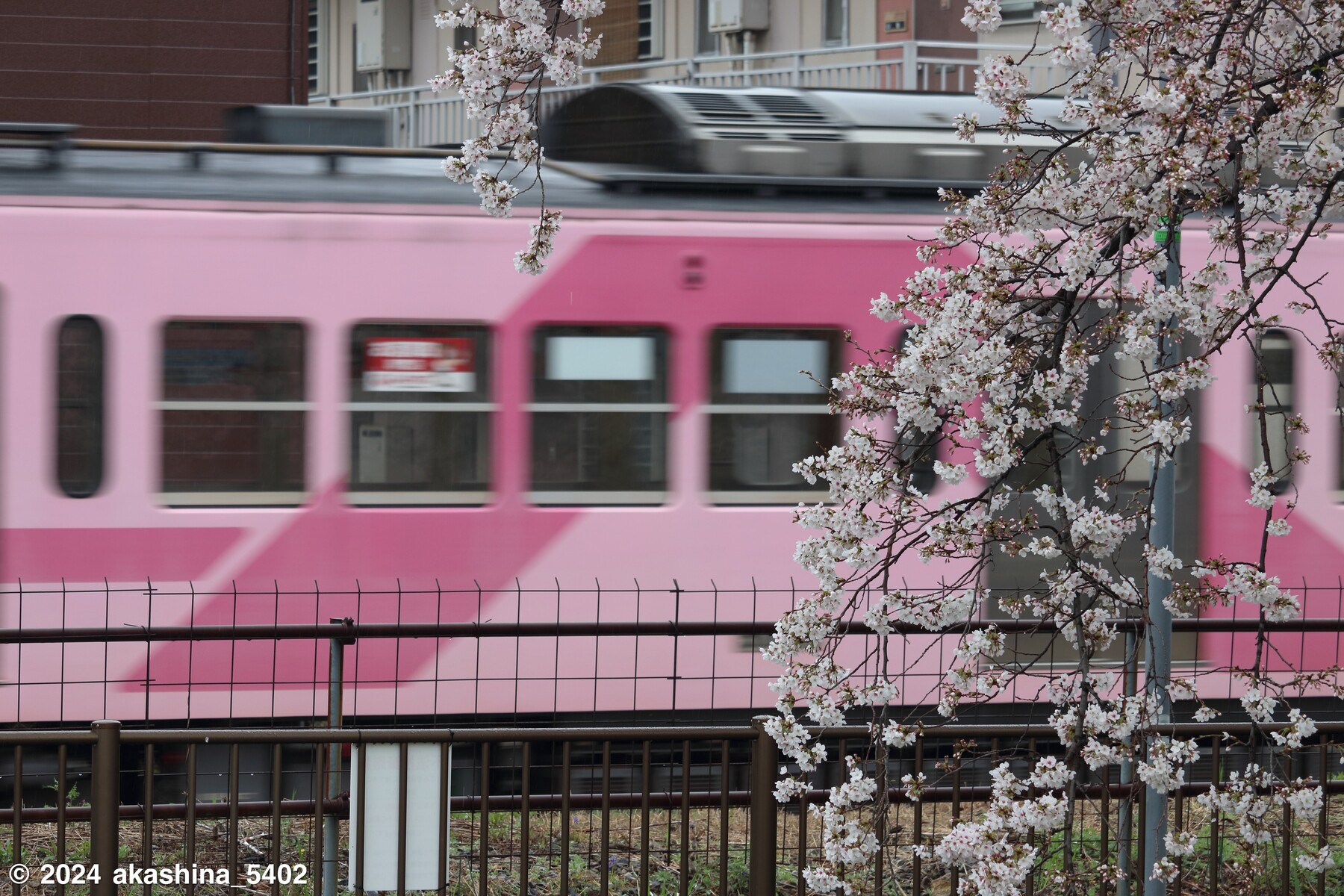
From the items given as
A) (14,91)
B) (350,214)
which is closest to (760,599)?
(350,214)

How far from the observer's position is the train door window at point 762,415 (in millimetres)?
8391

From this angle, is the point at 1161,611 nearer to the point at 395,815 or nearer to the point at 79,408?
the point at 395,815

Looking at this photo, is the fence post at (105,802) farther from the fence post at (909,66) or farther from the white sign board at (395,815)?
the fence post at (909,66)

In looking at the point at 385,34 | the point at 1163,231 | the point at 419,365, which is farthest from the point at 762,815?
the point at 385,34

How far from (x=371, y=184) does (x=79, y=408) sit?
5.52 ft

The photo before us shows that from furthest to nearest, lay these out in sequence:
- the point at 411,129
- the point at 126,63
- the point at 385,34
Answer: the point at 385,34 < the point at 411,129 < the point at 126,63

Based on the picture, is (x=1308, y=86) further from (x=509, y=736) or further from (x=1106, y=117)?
(x=509, y=736)

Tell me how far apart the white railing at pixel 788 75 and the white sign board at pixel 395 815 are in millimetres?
13747

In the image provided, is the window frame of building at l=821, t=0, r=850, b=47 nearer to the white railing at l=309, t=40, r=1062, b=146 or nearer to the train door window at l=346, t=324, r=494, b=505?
the white railing at l=309, t=40, r=1062, b=146

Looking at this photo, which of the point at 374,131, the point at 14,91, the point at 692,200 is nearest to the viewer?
the point at 692,200

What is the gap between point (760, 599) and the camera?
28.1ft

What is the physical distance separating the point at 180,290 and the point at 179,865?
10.8 feet

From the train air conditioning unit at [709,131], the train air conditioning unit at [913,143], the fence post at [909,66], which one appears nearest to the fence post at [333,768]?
the train air conditioning unit at [709,131]

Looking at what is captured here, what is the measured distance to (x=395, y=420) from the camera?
8.07 metres
